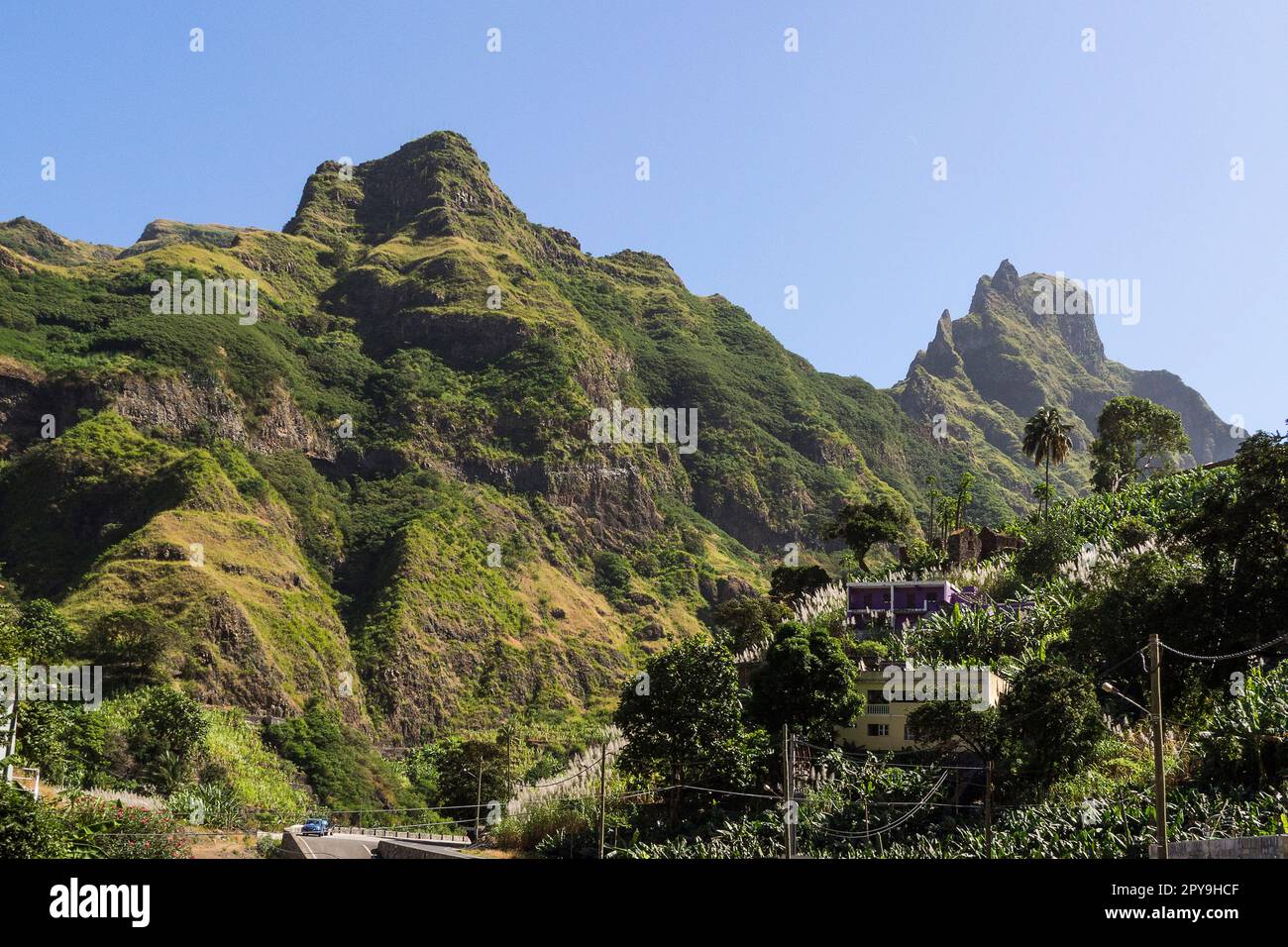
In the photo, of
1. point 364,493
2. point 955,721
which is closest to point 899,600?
point 955,721

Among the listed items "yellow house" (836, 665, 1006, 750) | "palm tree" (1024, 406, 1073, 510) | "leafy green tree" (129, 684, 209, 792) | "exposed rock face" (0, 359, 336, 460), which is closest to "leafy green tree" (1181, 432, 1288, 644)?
"yellow house" (836, 665, 1006, 750)

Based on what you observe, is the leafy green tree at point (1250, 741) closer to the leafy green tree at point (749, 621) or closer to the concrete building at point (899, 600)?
the concrete building at point (899, 600)

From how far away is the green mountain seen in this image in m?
115

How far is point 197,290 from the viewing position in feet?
555

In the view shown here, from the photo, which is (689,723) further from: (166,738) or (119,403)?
(119,403)

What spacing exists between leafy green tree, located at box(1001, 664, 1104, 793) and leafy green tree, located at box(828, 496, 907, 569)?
150 feet

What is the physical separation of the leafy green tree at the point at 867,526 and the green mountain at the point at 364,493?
44684 mm

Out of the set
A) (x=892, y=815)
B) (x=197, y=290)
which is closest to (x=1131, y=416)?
(x=892, y=815)

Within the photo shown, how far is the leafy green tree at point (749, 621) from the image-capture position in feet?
273

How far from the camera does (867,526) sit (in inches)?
3612
